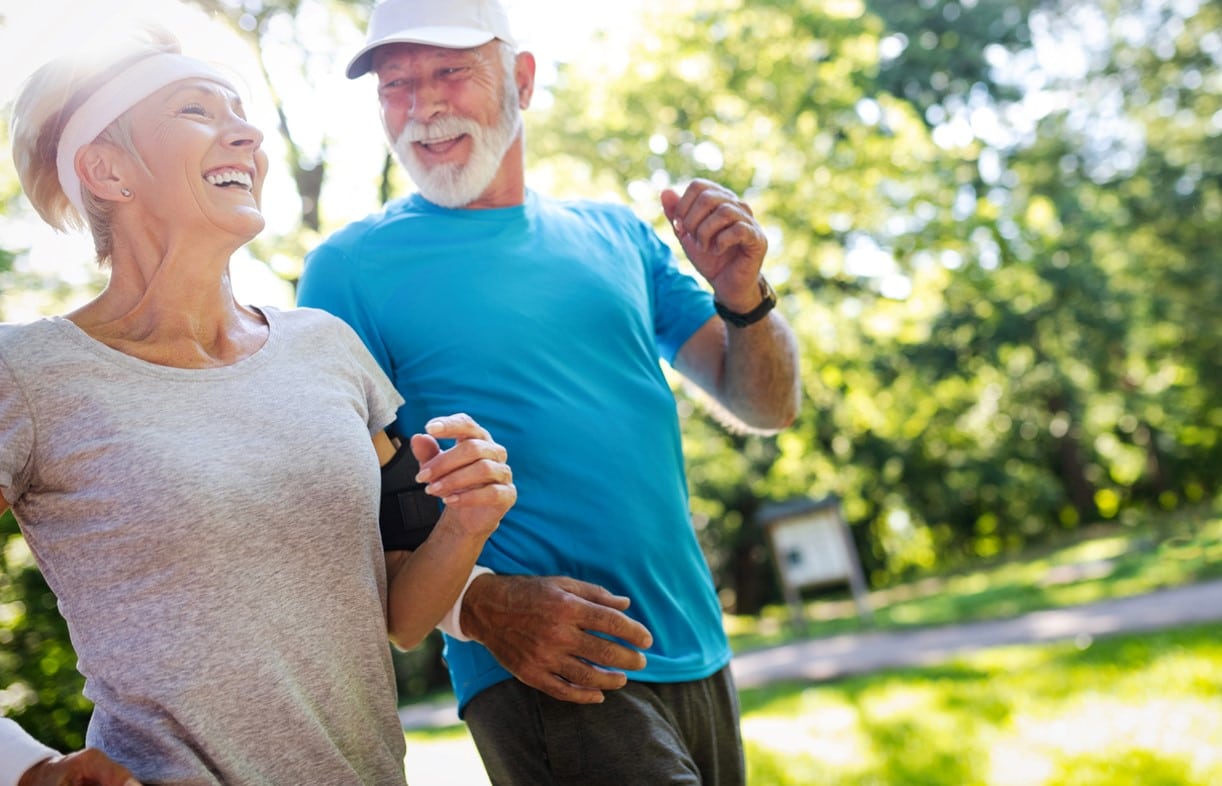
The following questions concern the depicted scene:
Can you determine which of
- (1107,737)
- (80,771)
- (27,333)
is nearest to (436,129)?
(27,333)

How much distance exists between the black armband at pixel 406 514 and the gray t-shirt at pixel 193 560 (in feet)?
0.80

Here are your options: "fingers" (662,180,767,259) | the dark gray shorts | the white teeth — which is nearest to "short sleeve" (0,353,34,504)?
the white teeth

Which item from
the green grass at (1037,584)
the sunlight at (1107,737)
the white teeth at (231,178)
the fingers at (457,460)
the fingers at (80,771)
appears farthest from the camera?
the green grass at (1037,584)

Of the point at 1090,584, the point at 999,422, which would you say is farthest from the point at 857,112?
the point at 999,422

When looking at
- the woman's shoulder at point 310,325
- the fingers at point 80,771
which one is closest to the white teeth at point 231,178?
the woman's shoulder at point 310,325

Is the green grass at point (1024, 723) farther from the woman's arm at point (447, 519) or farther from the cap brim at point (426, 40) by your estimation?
the cap brim at point (426, 40)

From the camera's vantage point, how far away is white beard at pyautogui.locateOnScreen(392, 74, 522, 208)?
108 inches

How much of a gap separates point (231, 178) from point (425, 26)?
869mm

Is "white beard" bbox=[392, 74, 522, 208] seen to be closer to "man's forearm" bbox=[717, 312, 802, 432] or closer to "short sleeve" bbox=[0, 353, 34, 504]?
"man's forearm" bbox=[717, 312, 802, 432]

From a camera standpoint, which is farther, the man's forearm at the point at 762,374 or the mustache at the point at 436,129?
the man's forearm at the point at 762,374

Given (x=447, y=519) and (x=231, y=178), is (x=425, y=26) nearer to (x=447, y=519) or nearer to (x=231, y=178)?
(x=231, y=178)

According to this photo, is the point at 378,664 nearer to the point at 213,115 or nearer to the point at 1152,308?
the point at 213,115

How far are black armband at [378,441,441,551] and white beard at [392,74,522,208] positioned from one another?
80 centimetres

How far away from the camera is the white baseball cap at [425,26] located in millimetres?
2697
